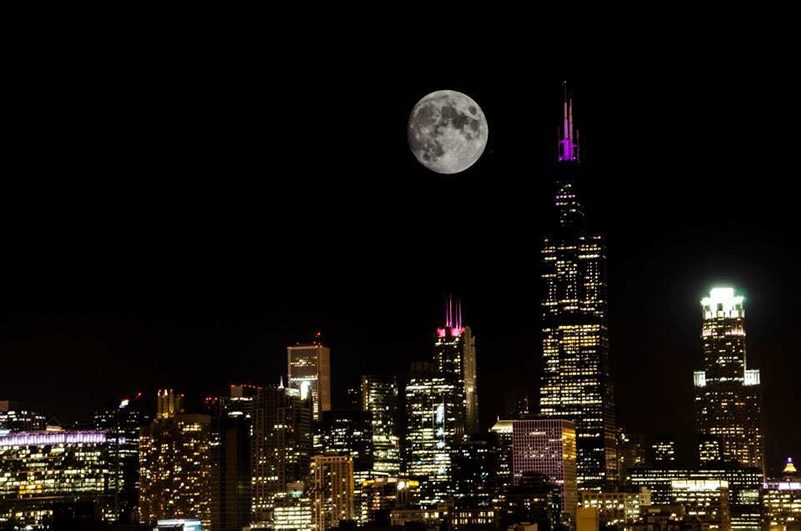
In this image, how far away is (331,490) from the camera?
127375 millimetres

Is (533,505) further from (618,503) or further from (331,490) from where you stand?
(618,503)

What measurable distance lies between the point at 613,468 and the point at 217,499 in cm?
5933

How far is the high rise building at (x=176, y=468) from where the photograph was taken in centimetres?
11531

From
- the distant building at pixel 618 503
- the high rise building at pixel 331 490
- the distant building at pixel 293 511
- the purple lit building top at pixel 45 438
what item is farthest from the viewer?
the distant building at pixel 618 503

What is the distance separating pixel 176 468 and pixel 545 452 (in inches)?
1760

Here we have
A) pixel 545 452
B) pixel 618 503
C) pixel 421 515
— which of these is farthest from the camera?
pixel 545 452

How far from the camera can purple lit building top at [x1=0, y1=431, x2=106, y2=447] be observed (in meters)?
111

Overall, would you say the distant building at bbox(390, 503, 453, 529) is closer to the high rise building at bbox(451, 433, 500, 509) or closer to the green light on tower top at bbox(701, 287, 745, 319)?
the high rise building at bbox(451, 433, 500, 509)

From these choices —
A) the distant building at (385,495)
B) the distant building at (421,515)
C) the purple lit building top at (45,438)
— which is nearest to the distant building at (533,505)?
the distant building at (421,515)

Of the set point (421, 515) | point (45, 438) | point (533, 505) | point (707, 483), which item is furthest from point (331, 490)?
point (707, 483)

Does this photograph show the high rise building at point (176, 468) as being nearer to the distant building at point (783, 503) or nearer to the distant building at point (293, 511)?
the distant building at point (293, 511)

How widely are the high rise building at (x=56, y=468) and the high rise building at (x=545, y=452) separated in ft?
152

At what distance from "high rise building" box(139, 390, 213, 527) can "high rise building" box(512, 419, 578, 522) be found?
37.4m

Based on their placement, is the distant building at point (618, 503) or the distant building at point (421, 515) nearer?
the distant building at point (421, 515)
